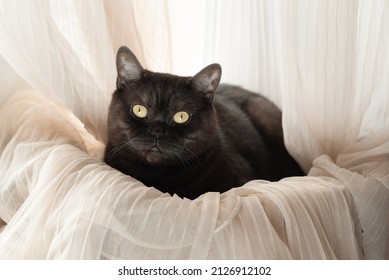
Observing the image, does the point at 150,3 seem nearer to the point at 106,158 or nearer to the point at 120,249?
the point at 106,158

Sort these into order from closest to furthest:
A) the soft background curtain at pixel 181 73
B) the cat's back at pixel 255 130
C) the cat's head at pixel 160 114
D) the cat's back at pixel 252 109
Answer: the soft background curtain at pixel 181 73, the cat's head at pixel 160 114, the cat's back at pixel 255 130, the cat's back at pixel 252 109

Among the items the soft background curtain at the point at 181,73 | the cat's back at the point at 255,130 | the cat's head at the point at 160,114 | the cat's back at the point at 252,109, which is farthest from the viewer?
the cat's back at the point at 252,109

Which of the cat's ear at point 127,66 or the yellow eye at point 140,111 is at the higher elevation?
the cat's ear at point 127,66

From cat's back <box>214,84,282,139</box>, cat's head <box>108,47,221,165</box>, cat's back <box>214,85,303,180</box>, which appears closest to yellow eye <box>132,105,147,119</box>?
cat's head <box>108,47,221,165</box>

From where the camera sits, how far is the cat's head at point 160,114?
1.25 m

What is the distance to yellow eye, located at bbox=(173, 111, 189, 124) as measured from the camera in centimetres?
127

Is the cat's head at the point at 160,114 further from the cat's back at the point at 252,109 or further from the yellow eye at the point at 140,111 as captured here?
the cat's back at the point at 252,109

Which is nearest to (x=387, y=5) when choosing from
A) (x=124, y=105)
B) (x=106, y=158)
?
(x=124, y=105)

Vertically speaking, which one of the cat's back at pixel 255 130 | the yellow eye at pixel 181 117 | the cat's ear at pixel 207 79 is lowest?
the cat's back at pixel 255 130

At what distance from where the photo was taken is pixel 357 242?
1.24 meters

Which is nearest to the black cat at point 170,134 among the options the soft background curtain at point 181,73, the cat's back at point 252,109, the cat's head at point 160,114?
the cat's head at point 160,114

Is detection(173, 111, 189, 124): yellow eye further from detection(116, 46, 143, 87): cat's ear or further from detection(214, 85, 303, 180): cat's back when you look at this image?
detection(214, 85, 303, 180): cat's back

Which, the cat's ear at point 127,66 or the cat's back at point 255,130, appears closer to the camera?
the cat's ear at point 127,66

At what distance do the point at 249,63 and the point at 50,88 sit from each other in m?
0.65
